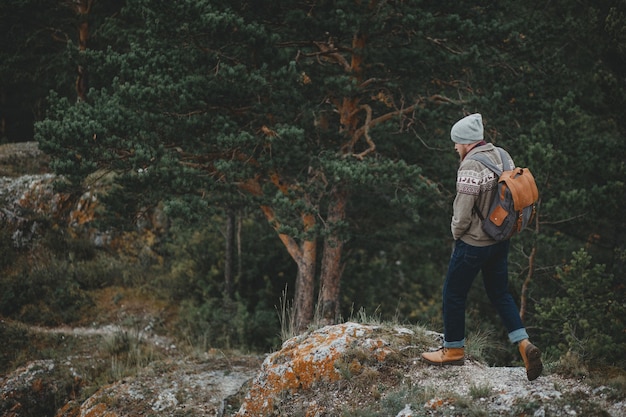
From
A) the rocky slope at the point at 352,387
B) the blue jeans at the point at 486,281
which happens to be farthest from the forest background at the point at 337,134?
the blue jeans at the point at 486,281

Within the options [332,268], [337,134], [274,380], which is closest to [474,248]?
[274,380]

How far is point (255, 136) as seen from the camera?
9.39 meters

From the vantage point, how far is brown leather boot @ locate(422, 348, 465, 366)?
14.5 ft

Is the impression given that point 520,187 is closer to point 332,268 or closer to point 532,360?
point 532,360

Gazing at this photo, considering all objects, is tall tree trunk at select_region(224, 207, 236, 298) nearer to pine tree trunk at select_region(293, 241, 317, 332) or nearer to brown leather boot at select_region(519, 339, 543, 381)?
pine tree trunk at select_region(293, 241, 317, 332)

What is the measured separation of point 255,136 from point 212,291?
15.2 feet

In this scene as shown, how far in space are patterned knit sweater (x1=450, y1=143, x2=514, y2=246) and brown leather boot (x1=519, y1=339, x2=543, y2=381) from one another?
812mm

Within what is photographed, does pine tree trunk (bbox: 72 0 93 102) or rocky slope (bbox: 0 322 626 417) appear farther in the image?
pine tree trunk (bbox: 72 0 93 102)

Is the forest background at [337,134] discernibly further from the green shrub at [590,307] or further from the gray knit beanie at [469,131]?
the gray knit beanie at [469,131]

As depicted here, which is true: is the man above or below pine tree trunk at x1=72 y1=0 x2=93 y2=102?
below

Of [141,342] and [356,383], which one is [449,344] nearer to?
[356,383]

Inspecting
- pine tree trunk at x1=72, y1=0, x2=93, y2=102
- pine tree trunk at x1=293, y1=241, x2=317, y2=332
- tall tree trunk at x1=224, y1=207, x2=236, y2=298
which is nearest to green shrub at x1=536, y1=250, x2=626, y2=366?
pine tree trunk at x1=293, y1=241, x2=317, y2=332

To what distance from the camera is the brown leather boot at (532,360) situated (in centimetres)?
Answer: 385

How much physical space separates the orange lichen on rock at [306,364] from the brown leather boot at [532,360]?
126cm
